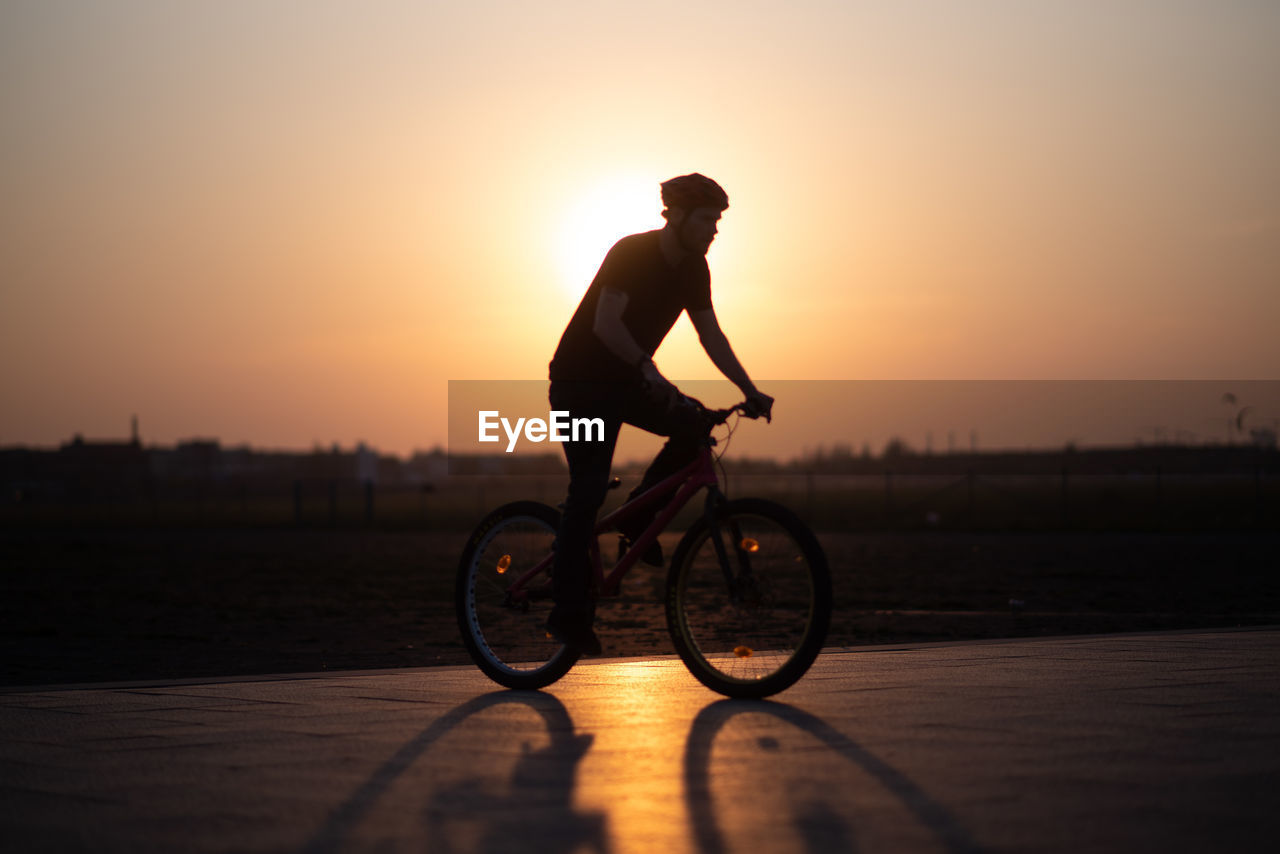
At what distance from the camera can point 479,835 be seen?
334cm

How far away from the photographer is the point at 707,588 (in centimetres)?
562

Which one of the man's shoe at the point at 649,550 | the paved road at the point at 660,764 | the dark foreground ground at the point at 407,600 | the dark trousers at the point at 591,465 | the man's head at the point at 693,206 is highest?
the man's head at the point at 693,206

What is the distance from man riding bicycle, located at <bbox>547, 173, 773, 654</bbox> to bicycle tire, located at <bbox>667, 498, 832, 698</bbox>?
24cm

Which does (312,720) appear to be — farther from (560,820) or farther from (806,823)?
(806,823)

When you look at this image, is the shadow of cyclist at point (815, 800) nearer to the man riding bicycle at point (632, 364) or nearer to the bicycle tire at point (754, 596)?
the bicycle tire at point (754, 596)

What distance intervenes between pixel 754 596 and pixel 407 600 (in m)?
10.8

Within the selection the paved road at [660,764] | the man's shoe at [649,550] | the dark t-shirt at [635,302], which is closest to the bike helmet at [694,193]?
the dark t-shirt at [635,302]

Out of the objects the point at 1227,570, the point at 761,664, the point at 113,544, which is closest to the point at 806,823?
the point at 761,664

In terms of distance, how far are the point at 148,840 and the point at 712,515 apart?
107 inches

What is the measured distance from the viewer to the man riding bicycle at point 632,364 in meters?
5.70

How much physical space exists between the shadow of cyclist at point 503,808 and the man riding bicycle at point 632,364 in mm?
1277

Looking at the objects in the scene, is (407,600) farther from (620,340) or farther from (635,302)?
(620,340)

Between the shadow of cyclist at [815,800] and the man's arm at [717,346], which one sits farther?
the man's arm at [717,346]

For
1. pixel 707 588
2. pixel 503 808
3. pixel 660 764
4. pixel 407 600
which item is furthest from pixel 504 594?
pixel 407 600
